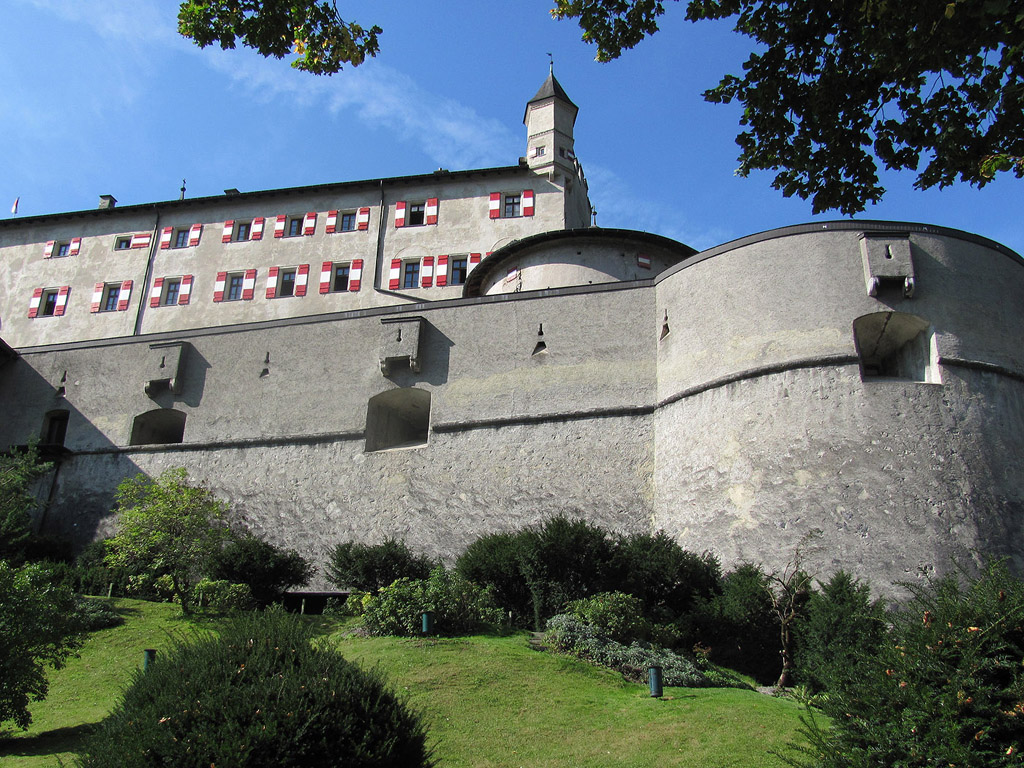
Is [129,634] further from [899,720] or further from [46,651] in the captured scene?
[899,720]

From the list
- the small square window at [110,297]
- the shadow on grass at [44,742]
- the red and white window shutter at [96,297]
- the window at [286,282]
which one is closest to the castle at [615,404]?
the window at [286,282]

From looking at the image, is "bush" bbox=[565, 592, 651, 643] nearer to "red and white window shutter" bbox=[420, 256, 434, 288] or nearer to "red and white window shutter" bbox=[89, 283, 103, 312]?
"red and white window shutter" bbox=[420, 256, 434, 288]

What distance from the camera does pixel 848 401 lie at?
19359 mm

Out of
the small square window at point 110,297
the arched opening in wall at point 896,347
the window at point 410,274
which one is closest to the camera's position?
the arched opening in wall at point 896,347

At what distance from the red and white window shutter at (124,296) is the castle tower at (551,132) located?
16.6 metres

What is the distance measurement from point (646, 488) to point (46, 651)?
13.1m

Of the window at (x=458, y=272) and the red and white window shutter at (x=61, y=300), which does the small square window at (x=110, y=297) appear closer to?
the red and white window shutter at (x=61, y=300)

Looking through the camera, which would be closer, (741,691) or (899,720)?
(899,720)

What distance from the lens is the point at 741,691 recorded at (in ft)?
44.4

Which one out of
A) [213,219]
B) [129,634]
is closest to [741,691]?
[129,634]

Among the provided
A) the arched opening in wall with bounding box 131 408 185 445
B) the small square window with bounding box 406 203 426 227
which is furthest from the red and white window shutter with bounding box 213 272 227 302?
the arched opening in wall with bounding box 131 408 185 445

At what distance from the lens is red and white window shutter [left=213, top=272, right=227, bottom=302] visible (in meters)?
35.5

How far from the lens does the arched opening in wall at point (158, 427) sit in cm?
2686

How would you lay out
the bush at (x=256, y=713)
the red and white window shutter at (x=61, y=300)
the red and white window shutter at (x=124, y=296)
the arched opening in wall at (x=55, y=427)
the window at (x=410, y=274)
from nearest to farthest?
the bush at (x=256, y=713)
the arched opening in wall at (x=55, y=427)
the window at (x=410, y=274)
the red and white window shutter at (x=124, y=296)
the red and white window shutter at (x=61, y=300)
